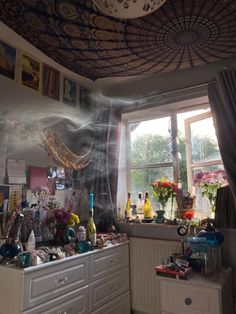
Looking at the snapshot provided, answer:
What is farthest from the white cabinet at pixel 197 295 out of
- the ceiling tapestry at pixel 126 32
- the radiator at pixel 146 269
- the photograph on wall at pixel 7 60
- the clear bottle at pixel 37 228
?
the photograph on wall at pixel 7 60

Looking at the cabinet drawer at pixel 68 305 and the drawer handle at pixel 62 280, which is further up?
the drawer handle at pixel 62 280

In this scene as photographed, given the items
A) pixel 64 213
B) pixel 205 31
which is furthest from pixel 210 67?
pixel 64 213

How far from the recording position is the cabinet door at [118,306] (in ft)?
6.51

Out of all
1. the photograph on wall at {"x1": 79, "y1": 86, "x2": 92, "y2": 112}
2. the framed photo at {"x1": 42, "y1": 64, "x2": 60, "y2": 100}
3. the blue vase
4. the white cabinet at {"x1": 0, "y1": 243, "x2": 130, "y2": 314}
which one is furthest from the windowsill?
the framed photo at {"x1": 42, "y1": 64, "x2": 60, "y2": 100}

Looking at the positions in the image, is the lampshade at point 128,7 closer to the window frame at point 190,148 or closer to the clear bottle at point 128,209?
the window frame at point 190,148

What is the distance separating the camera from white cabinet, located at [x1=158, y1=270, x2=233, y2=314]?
1.56m

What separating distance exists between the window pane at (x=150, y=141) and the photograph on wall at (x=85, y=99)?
1.75 ft

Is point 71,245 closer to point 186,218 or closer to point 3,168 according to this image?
point 3,168

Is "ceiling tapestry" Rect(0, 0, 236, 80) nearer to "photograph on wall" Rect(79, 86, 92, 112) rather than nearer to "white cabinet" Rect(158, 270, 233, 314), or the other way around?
"photograph on wall" Rect(79, 86, 92, 112)

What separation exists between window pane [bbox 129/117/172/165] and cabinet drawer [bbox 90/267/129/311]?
111 cm

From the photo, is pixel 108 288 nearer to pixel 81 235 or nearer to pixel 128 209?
pixel 81 235

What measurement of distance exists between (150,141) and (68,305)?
5.56 feet

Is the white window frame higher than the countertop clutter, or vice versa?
the white window frame

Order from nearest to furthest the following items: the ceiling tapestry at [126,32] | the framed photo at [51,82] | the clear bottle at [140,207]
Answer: the ceiling tapestry at [126,32]
the framed photo at [51,82]
the clear bottle at [140,207]
